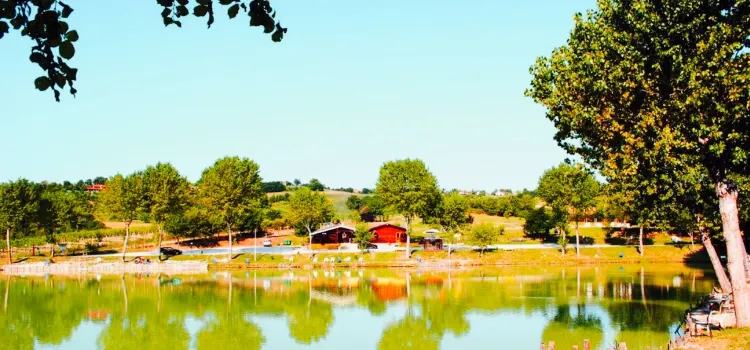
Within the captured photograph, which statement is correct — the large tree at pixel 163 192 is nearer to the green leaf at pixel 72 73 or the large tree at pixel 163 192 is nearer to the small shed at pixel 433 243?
the small shed at pixel 433 243

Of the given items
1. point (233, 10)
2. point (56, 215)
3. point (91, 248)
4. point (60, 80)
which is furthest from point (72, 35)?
point (91, 248)

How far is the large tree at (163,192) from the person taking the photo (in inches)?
3617

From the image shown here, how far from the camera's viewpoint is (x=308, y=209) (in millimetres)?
98188

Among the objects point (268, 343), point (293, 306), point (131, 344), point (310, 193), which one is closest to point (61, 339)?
point (131, 344)

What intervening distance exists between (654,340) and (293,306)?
2789 cm

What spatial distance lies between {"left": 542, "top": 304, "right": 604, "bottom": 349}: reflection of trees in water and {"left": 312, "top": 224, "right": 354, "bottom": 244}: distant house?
197ft

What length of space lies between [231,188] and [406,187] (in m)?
24.3

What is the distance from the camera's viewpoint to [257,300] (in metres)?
55.6

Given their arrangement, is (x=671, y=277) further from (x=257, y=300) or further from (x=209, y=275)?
(x=209, y=275)

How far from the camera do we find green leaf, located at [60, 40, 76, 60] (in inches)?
223

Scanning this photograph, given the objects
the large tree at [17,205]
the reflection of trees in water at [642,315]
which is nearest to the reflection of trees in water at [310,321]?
the reflection of trees in water at [642,315]

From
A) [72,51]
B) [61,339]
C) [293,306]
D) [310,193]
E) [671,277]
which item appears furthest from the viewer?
[310,193]

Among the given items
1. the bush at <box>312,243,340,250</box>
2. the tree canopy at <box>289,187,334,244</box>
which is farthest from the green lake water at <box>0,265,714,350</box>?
the bush at <box>312,243,340,250</box>

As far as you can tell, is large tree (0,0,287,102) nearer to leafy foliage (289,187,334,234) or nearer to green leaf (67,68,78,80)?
green leaf (67,68,78,80)
